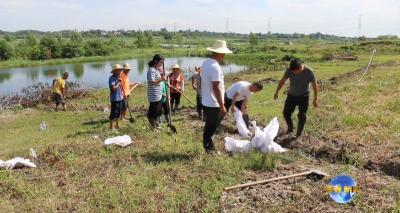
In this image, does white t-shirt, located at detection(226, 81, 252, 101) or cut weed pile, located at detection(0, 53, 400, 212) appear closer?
cut weed pile, located at detection(0, 53, 400, 212)

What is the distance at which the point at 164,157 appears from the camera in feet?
20.5

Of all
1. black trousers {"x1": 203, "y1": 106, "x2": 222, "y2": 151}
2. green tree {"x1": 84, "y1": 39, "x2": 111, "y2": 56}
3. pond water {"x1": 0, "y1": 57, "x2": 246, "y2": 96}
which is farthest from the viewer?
green tree {"x1": 84, "y1": 39, "x2": 111, "y2": 56}

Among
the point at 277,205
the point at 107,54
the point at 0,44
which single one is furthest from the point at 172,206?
the point at 107,54

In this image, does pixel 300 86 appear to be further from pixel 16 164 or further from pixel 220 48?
pixel 16 164

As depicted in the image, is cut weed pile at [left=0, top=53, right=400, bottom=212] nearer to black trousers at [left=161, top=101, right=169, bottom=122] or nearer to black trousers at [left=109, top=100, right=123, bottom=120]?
black trousers at [left=161, top=101, right=169, bottom=122]

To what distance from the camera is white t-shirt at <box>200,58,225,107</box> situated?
568 centimetres

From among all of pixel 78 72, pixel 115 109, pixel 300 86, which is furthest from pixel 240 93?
pixel 78 72

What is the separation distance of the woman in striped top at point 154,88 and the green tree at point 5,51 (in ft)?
157

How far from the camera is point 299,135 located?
735 cm

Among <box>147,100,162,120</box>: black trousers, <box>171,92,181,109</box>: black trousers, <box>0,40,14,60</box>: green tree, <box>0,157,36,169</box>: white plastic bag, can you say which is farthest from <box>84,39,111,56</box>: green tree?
<box>0,157,36,169</box>: white plastic bag

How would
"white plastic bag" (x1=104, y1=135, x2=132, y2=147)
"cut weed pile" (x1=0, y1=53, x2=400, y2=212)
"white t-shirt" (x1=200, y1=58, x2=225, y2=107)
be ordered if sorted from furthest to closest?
1. "white plastic bag" (x1=104, y1=135, x2=132, y2=147)
2. "white t-shirt" (x1=200, y1=58, x2=225, y2=107)
3. "cut weed pile" (x1=0, y1=53, x2=400, y2=212)

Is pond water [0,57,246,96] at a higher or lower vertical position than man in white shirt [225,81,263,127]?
lower

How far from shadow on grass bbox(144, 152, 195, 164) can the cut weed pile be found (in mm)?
15

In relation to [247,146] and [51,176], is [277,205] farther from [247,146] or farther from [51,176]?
[51,176]
